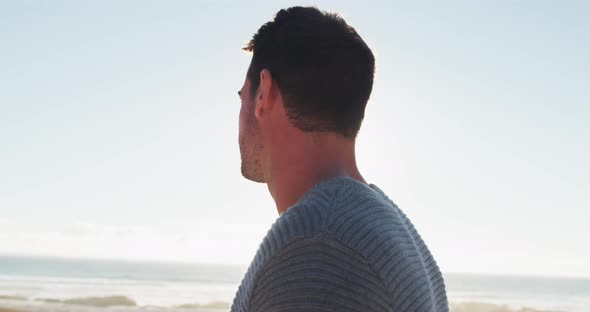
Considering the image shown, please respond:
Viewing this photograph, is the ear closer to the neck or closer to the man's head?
the man's head

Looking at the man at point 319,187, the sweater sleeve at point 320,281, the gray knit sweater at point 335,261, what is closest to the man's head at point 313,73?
the man at point 319,187

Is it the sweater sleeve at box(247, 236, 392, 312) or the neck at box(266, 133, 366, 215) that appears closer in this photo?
the sweater sleeve at box(247, 236, 392, 312)

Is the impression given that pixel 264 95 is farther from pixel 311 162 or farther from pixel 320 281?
pixel 320 281

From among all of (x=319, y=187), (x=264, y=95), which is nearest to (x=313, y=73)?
(x=264, y=95)

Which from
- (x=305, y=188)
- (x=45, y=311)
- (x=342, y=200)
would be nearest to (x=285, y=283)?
(x=342, y=200)

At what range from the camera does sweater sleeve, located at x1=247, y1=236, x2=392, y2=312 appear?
5.40 ft

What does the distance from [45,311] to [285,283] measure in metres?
34.6

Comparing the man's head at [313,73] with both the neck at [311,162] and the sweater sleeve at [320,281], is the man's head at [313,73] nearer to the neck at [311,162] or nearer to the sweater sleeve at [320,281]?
the neck at [311,162]

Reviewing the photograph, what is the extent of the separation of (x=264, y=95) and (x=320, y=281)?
2.04ft

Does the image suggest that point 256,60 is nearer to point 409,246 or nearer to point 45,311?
point 409,246

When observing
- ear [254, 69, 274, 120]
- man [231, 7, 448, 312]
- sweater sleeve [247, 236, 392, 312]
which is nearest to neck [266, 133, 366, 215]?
man [231, 7, 448, 312]

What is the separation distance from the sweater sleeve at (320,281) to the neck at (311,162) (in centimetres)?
32

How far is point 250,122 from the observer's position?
219cm

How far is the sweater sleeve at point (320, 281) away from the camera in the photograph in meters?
1.64
